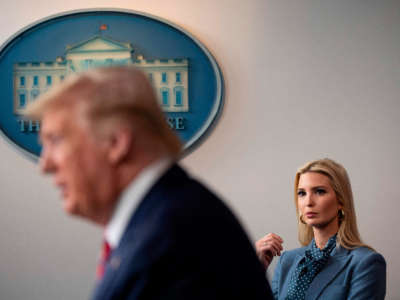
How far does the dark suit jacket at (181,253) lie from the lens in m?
0.93

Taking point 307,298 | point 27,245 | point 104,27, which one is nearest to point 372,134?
point 307,298

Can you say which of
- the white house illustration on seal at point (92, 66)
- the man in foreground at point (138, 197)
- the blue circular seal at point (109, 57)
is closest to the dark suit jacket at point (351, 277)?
the blue circular seal at point (109, 57)

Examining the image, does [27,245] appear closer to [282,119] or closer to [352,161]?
[282,119]

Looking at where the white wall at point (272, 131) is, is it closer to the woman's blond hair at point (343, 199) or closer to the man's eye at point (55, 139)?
the woman's blond hair at point (343, 199)

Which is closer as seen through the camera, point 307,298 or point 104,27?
point 307,298

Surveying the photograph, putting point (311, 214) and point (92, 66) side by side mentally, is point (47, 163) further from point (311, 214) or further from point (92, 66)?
point (92, 66)

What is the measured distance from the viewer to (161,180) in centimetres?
101

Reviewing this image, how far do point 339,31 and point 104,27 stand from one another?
1377 mm

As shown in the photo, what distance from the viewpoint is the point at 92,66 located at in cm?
335

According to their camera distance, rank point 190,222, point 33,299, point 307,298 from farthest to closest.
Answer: point 33,299, point 307,298, point 190,222

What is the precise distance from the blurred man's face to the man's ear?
0.02m

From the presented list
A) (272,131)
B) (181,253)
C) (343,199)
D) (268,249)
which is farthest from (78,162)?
(272,131)

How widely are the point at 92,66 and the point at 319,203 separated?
153 cm

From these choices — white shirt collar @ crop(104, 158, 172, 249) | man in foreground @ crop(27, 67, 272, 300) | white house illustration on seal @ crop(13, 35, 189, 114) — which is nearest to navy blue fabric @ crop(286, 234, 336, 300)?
white house illustration on seal @ crop(13, 35, 189, 114)
